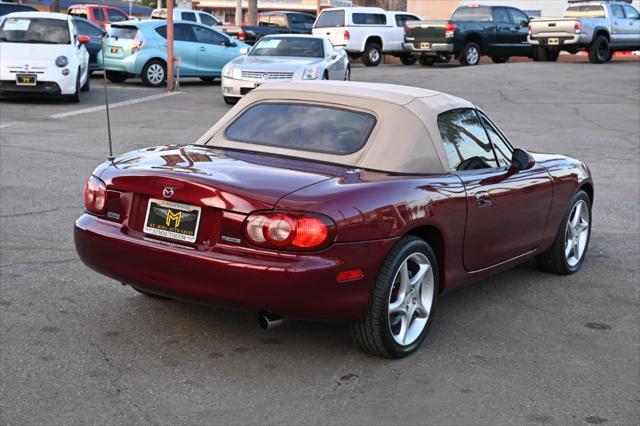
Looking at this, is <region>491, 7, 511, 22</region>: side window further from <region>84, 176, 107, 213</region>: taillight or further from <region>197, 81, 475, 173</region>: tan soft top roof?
<region>84, 176, 107, 213</region>: taillight

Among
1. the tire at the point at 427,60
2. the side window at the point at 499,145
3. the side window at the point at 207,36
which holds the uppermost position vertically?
the side window at the point at 499,145

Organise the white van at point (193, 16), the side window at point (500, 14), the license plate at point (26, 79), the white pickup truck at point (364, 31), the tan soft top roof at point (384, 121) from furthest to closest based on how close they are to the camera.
→ the white pickup truck at point (364, 31)
the side window at point (500, 14)
the white van at point (193, 16)
the license plate at point (26, 79)
the tan soft top roof at point (384, 121)

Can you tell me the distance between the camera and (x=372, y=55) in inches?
1265

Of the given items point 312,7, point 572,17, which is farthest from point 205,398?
point 312,7

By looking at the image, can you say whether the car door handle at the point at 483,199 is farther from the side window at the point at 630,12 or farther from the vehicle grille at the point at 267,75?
the side window at the point at 630,12

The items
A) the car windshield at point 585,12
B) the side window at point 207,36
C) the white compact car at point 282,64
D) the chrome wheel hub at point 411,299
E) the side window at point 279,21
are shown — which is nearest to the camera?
the chrome wheel hub at point 411,299

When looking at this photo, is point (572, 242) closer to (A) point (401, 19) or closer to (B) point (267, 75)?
(B) point (267, 75)

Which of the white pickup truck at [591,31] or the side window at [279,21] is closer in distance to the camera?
the white pickup truck at [591,31]

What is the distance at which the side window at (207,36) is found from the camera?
2420 centimetres

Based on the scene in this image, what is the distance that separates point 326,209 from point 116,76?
66.7 ft

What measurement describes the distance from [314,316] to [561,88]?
Result: 19.2 m

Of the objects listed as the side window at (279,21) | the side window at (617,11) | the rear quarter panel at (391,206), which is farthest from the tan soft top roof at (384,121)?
the side window at (279,21)

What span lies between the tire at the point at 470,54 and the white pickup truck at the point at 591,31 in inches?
65.0

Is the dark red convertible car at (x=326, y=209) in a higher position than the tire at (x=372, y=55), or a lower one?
higher
